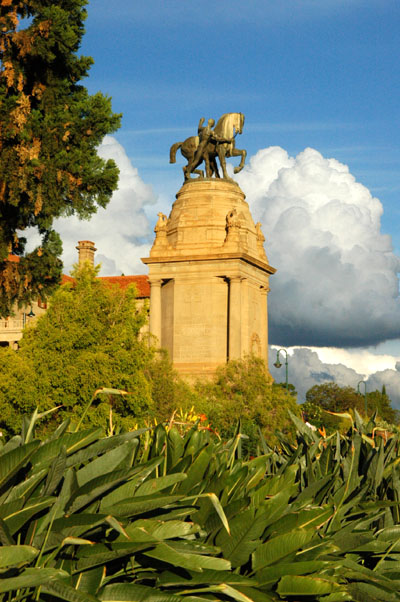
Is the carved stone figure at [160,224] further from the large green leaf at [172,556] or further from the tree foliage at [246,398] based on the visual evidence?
the large green leaf at [172,556]

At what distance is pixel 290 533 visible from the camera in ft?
15.4

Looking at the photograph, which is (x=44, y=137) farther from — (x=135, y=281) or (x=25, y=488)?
(x=135, y=281)

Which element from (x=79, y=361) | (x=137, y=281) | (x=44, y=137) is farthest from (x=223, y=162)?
(x=137, y=281)

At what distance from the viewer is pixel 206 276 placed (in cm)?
4997

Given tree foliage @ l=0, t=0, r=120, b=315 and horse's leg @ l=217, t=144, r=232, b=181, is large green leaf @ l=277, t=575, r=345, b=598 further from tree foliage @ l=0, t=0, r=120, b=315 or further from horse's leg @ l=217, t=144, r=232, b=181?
horse's leg @ l=217, t=144, r=232, b=181

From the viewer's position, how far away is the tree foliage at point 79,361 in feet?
111

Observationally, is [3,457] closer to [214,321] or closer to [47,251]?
[47,251]

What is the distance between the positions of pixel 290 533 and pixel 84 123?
21.5 metres

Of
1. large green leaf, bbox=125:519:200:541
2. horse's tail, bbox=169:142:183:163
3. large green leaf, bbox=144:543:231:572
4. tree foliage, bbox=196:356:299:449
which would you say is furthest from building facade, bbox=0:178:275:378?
large green leaf, bbox=144:543:231:572

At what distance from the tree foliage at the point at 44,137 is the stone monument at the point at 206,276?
78.0ft

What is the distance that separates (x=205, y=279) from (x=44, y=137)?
2697cm

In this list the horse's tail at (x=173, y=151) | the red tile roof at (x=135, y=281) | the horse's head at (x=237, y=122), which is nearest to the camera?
the horse's head at (x=237, y=122)

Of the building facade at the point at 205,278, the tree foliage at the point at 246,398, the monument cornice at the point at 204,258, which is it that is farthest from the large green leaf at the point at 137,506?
the monument cornice at the point at 204,258

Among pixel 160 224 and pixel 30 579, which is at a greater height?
pixel 160 224
